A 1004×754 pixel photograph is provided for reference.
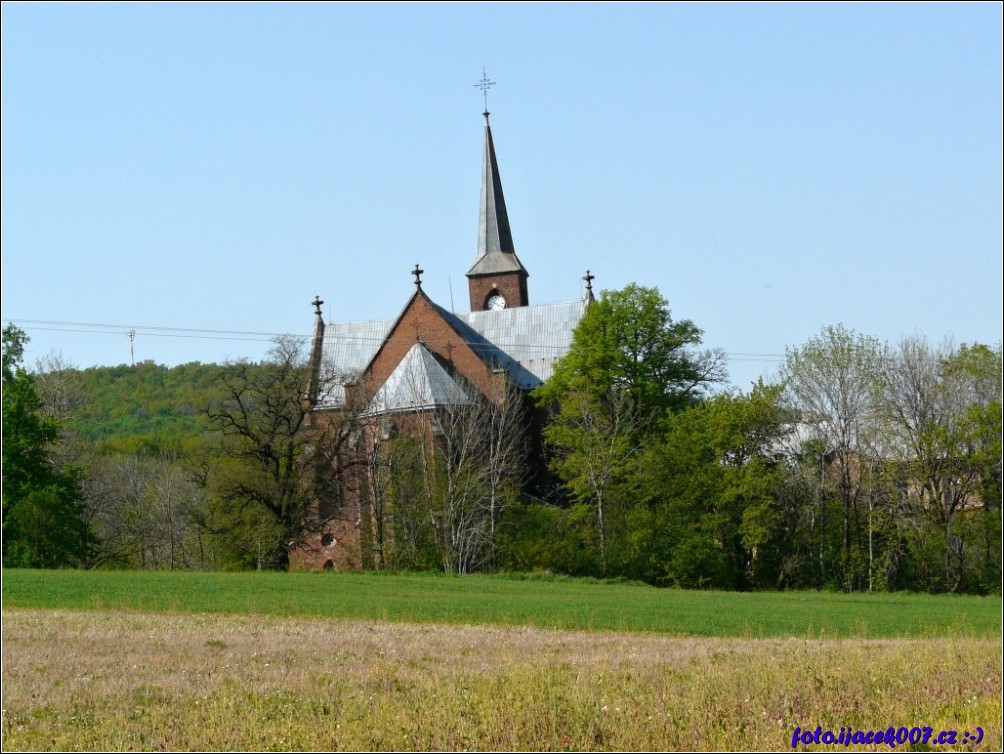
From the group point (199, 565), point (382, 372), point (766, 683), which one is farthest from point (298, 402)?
point (766, 683)

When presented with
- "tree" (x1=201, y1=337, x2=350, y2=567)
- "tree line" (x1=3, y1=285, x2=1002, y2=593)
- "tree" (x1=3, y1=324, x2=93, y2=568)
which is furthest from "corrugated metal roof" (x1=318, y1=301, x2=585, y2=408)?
"tree" (x1=3, y1=324, x2=93, y2=568)

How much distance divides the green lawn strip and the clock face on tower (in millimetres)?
28756

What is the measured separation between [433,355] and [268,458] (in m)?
11.4

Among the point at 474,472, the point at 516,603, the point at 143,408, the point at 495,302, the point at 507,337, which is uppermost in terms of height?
the point at 495,302

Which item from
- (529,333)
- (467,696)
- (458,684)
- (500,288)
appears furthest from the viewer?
(500,288)

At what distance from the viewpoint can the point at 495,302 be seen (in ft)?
219

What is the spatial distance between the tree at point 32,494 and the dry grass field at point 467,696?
2758 centimetres

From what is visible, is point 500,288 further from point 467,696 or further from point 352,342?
point 467,696

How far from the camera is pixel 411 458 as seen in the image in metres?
50.0

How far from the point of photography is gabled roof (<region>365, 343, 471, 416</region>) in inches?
2042

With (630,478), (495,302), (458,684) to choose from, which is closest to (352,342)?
(495,302)

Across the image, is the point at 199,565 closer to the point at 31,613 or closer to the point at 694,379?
the point at 694,379

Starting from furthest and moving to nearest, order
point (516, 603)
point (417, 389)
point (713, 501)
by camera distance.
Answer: point (417, 389) < point (713, 501) < point (516, 603)

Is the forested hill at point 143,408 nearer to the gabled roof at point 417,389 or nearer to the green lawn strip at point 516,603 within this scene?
the gabled roof at point 417,389
